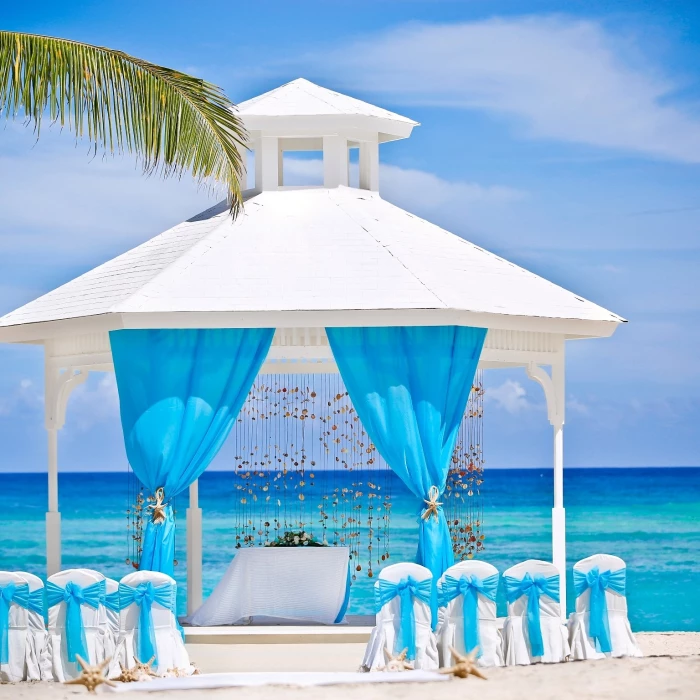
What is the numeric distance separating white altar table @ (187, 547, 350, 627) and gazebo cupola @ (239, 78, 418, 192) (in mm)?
3327

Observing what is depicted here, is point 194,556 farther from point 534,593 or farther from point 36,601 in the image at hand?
point 534,593

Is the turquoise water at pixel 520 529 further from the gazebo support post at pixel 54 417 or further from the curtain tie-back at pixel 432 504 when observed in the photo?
the curtain tie-back at pixel 432 504

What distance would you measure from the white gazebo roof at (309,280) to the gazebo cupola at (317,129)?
25 cm

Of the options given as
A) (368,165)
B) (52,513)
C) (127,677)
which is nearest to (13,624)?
(127,677)

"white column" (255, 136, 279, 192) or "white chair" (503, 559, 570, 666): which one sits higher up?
"white column" (255, 136, 279, 192)

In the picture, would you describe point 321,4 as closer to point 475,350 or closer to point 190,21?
point 190,21

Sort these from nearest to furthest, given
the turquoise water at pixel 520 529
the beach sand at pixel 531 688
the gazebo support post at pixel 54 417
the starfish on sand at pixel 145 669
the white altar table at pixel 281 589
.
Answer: the beach sand at pixel 531 688 < the starfish on sand at pixel 145 669 < the white altar table at pixel 281 589 < the gazebo support post at pixel 54 417 < the turquoise water at pixel 520 529

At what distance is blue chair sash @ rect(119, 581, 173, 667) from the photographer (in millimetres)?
10633

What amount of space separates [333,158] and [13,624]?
17.0 ft

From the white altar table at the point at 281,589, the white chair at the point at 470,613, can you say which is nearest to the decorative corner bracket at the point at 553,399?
the white altar table at the point at 281,589

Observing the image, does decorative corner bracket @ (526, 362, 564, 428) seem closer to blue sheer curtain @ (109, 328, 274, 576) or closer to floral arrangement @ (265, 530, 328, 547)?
floral arrangement @ (265, 530, 328, 547)

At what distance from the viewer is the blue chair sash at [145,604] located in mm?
10633

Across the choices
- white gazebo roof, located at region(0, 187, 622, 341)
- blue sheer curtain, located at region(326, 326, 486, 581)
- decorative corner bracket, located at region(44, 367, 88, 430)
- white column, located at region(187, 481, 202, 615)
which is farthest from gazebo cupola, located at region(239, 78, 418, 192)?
white column, located at region(187, 481, 202, 615)

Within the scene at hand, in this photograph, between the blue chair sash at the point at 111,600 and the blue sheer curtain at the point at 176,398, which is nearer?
the blue chair sash at the point at 111,600
